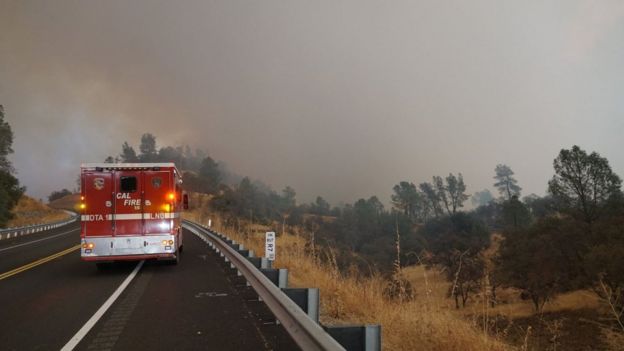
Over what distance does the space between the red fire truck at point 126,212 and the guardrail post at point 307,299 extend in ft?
26.4

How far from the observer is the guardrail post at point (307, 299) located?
5.07 metres

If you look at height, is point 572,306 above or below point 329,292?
below

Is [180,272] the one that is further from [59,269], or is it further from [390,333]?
[390,333]

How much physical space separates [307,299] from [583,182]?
231 ft

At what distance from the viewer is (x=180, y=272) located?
12.8 metres

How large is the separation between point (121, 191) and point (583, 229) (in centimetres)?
5341

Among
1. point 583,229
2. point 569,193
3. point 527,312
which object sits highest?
point 569,193

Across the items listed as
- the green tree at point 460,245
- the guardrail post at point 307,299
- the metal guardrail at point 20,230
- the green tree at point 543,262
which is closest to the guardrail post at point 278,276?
the guardrail post at point 307,299

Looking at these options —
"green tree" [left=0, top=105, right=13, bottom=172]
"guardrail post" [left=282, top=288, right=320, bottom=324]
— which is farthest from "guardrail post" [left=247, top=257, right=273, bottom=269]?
"green tree" [left=0, top=105, right=13, bottom=172]

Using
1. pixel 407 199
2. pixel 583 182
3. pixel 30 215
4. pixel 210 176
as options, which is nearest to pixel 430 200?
pixel 407 199

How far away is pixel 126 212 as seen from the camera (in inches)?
500

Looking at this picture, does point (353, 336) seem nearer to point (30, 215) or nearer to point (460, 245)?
point (30, 215)

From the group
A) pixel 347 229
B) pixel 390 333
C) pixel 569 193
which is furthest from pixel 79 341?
pixel 347 229

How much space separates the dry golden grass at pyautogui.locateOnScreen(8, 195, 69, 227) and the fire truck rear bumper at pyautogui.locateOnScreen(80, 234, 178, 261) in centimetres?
4963
